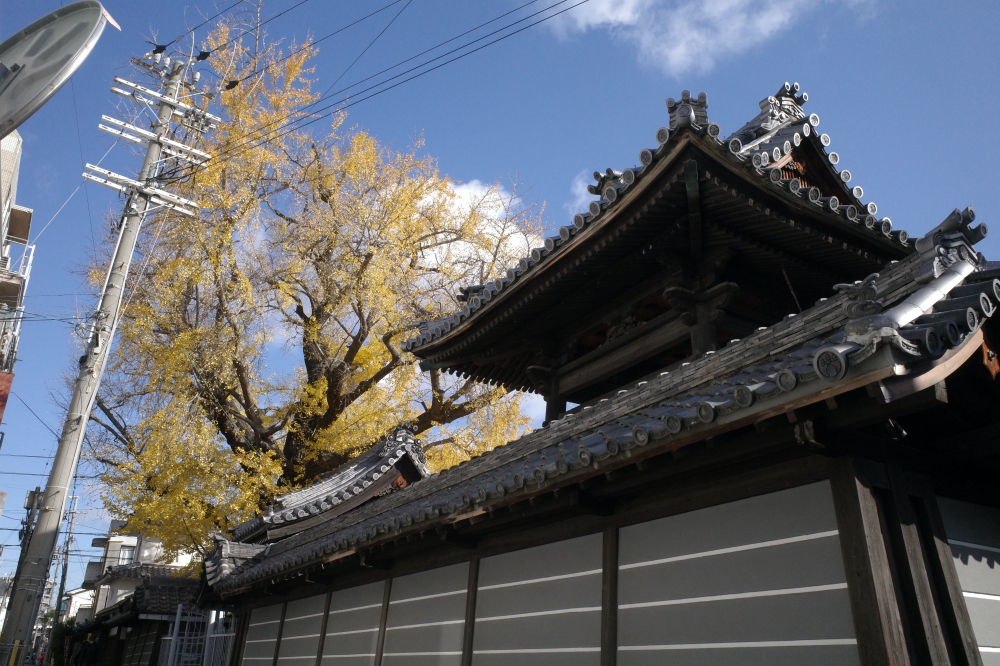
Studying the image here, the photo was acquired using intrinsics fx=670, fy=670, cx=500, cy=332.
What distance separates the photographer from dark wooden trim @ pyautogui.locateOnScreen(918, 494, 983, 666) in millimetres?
3805

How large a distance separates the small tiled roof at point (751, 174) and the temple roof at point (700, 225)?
1 cm

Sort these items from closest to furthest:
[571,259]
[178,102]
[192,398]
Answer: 1. [571,259]
2. [192,398]
3. [178,102]

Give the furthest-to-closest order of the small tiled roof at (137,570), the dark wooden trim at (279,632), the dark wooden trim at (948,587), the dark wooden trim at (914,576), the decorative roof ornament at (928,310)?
the small tiled roof at (137,570)
the dark wooden trim at (279,632)
the dark wooden trim at (948,587)
the dark wooden trim at (914,576)
the decorative roof ornament at (928,310)

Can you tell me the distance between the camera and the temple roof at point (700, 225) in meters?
6.07

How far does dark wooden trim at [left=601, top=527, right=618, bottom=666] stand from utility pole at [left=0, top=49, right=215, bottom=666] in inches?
405

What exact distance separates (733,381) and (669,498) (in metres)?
1.06

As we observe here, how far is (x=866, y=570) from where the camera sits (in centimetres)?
371

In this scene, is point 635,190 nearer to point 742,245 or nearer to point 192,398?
point 742,245

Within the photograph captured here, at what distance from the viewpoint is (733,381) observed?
470cm

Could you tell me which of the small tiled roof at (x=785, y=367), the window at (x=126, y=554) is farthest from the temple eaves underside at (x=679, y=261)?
the window at (x=126, y=554)

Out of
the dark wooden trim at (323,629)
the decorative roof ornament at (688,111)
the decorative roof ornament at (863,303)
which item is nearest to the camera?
the decorative roof ornament at (863,303)

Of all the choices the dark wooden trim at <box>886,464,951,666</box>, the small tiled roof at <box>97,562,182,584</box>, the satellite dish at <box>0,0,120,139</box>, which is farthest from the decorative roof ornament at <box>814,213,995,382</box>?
the small tiled roof at <box>97,562,182,584</box>

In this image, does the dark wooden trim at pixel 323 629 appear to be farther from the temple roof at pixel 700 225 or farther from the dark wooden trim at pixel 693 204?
the dark wooden trim at pixel 693 204

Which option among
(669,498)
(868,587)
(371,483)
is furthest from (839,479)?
(371,483)
